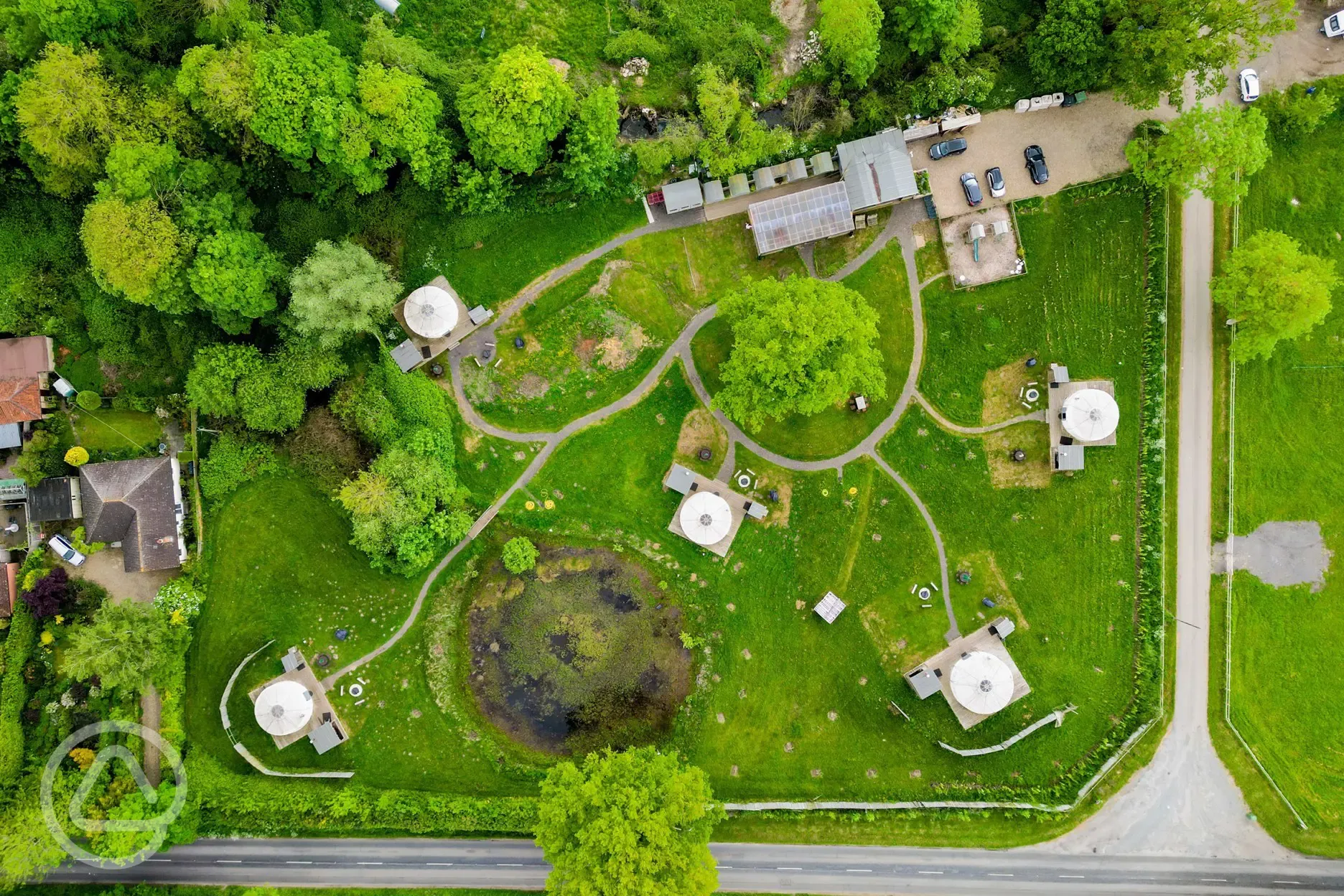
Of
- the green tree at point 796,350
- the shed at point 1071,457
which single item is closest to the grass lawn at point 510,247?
the green tree at point 796,350

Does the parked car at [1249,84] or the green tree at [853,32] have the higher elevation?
the green tree at [853,32]

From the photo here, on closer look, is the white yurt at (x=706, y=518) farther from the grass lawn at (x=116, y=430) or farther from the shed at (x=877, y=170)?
the grass lawn at (x=116, y=430)

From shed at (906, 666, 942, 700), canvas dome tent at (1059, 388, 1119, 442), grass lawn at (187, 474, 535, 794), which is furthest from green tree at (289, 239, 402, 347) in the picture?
canvas dome tent at (1059, 388, 1119, 442)

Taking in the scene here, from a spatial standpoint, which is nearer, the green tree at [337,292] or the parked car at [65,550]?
the green tree at [337,292]

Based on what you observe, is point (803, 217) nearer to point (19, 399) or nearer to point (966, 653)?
point (966, 653)

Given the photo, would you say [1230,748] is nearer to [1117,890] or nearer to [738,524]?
[1117,890]

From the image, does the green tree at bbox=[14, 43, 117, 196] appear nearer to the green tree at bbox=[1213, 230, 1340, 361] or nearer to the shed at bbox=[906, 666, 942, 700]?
Result: the shed at bbox=[906, 666, 942, 700]
